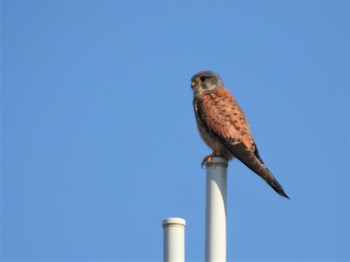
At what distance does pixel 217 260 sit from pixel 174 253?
25cm

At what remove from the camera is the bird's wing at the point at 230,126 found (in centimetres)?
694

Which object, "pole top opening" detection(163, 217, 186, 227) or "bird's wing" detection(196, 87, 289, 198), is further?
"bird's wing" detection(196, 87, 289, 198)

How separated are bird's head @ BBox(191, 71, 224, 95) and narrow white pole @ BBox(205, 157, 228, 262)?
3.00 meters

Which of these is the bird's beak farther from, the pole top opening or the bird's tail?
the pole top opening

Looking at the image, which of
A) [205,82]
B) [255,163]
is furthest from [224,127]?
[205,82]

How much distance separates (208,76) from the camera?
8.61 m

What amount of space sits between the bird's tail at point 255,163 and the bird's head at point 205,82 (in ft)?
4.42

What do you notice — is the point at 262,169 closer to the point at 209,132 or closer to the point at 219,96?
the point at 209,132

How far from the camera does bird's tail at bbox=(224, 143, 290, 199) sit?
255 inches

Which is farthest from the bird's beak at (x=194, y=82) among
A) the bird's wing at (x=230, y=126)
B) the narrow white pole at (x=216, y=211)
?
the narrow white pole at (x=216, y=211)

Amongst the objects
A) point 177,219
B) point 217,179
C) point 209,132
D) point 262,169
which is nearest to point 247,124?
point 209,132

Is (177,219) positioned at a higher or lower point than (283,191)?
lower

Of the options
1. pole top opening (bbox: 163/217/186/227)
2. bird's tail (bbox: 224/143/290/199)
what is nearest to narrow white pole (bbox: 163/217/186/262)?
pole top opening (bbox: 163/217/186/227)

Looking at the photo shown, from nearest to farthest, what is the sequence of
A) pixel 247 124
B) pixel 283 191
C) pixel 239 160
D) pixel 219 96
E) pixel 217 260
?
1. pixel 217 260
2. pixel 283 191
3. pixel 239 160
4. pixel 247 124
5. pixel 219 96
